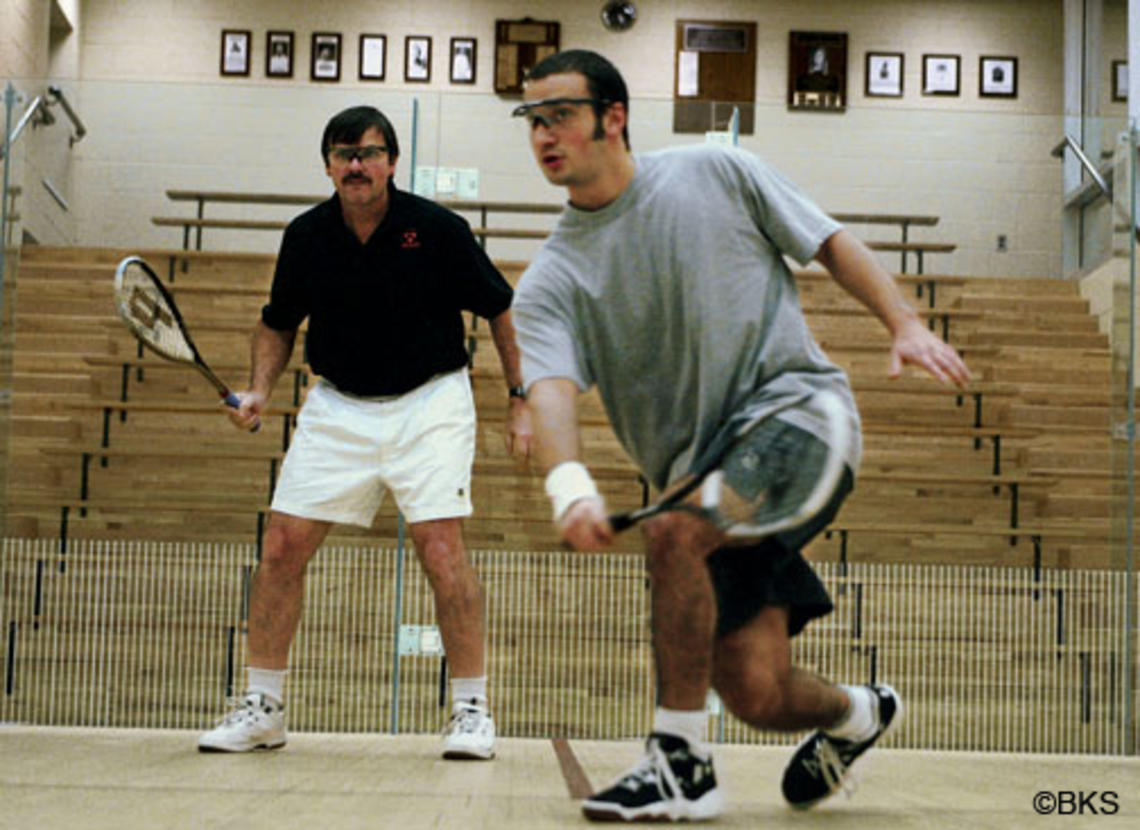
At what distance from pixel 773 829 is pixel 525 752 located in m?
1.30

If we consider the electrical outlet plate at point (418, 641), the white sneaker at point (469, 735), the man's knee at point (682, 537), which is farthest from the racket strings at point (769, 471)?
the electrical outlet plate at point (418, 641)

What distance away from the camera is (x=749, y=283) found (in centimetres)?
195

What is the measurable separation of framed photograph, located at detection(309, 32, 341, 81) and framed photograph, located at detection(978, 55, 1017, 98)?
3.45 metres

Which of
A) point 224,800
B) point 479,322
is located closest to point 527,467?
point 479,322

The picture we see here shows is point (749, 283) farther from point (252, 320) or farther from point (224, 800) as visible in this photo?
point (252, 320)

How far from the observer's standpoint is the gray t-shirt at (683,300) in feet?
6.33

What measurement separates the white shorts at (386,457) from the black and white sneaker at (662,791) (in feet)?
3.94

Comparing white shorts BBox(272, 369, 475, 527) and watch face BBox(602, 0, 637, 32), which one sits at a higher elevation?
watch face BBox(602, 0, 637, 32)

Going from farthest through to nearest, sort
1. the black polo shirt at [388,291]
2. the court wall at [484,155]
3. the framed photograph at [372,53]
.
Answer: the framed photograph at [372,53]
the court wall at [484,155]
the black polo shirt at [388,291]

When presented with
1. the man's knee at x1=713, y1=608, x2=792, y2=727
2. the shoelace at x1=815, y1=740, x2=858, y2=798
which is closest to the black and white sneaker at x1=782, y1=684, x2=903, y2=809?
the shoelace at x1=815, y1=740, x2=858, y2=798

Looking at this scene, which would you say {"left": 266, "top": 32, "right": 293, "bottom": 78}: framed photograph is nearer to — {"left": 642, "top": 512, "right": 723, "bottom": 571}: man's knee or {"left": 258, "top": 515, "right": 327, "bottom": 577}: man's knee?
Answer: {"left": 258, "top": 515, "right": 327, "bottom": 577}: man's knee

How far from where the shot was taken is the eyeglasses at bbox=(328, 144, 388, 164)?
117 inches

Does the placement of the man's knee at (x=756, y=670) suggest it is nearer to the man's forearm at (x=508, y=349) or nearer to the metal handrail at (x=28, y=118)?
the man's forearm at (x=508, y=349)

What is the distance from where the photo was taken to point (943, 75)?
888cm
